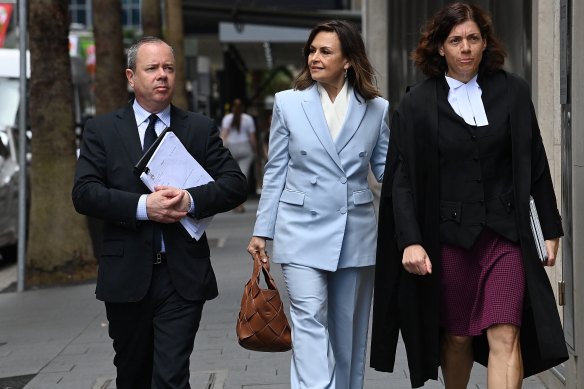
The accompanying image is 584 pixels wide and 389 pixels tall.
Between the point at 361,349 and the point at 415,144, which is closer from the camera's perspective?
the point at 415,144

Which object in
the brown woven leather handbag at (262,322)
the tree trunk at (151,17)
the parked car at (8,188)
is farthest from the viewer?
the tree trunk at (151,17)

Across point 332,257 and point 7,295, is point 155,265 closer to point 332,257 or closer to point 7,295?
point 332,257

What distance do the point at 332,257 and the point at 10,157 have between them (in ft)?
36.2

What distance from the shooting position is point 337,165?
5.68 meters

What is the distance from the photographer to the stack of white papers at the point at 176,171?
17.1ft

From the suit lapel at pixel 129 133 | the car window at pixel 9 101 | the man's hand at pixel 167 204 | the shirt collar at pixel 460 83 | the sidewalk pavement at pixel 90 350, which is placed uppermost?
the car window at pixel 9 101

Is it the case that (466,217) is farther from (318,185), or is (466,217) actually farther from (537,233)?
(318,185)

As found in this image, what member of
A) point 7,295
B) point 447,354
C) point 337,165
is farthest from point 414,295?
point 7,295

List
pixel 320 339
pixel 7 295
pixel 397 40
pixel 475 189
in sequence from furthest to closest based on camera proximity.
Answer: pixel 397 40
pixel 7 295
pixel 320 339
pixel 475 189

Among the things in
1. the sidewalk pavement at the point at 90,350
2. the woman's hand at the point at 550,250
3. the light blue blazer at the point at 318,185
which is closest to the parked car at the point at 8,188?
the sidewalk pavement at the point at 90,350

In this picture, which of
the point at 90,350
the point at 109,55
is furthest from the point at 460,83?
A: the point at 109,55

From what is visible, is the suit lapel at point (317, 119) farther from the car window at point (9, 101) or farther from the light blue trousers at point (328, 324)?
the car window at point (9, 101)

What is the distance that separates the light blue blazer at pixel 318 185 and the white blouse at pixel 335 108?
3cm

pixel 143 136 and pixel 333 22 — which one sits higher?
pixel 333 22
